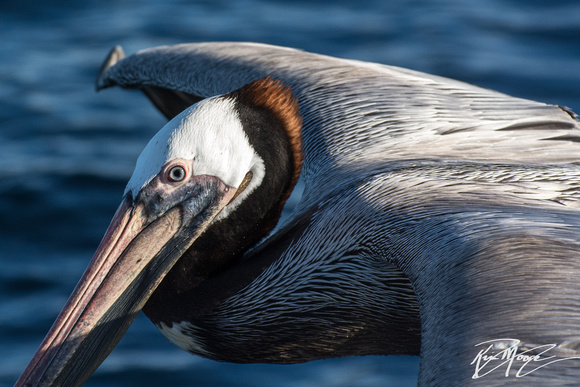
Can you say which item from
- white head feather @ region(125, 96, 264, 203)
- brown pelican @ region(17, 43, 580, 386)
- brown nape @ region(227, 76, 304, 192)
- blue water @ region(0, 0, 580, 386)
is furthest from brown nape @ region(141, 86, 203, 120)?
white head feather @ region(125, 96, 264, 203)

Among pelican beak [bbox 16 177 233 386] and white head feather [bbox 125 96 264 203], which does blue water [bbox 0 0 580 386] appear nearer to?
pelican beak [bbox 16 177 233 386]

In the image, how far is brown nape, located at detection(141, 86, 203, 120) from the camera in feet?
19.9

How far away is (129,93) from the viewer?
353 inches

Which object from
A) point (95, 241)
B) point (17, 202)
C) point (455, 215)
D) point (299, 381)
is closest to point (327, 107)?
point (455, 215)

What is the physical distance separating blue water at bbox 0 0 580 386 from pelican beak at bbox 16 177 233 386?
6.36 ft

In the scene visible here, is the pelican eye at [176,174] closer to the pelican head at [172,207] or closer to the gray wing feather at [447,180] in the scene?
the pelican head at [172,207]

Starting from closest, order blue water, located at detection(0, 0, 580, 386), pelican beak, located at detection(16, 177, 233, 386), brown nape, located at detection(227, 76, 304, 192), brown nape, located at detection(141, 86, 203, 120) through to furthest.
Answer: pelican beak, located at detection(16, 177, 233, 386)
brown nape, located at detection(227, 76, 304, 192)
blue water, located at detection(0, 0, 580, 386)
brown nape, located at detection(141, 86, 203, 120)

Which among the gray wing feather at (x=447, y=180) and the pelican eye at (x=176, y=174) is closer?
the gray wing feather at (x=447, y=180)

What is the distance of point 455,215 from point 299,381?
8.31 feet

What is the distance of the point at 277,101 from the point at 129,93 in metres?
5.07

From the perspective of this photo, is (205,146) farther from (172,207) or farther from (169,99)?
(169,99)

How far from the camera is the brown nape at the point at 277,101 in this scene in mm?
4121

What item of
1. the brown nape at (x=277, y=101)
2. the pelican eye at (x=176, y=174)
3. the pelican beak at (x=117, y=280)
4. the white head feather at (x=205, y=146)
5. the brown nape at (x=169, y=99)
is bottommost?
the pelican beak at (x=117, y=280)

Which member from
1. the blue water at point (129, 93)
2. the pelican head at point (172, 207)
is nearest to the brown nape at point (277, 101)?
the pelican head at point (172, 207)
